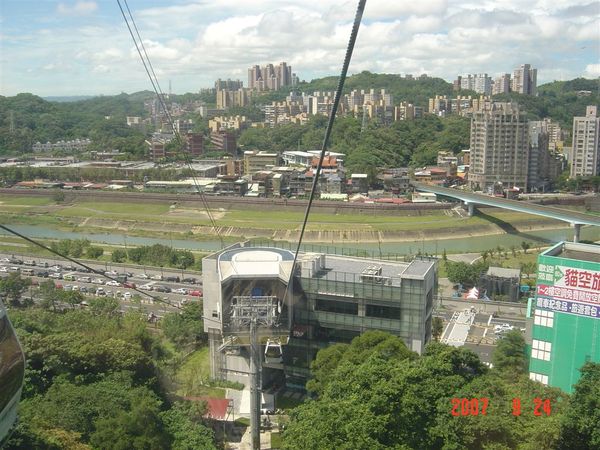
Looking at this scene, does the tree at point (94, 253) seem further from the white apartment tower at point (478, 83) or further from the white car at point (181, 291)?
the white apartment tower at point (478, 83)

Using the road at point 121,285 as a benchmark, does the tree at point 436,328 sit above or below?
above

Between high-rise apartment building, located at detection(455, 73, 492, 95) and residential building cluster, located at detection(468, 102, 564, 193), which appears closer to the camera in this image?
residential building cluster, located at detection(468, 102, 564, 193)

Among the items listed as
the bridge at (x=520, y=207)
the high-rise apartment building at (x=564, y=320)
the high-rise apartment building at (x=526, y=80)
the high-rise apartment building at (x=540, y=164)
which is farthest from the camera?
the high-rise apartment building at (x=526, y=80)

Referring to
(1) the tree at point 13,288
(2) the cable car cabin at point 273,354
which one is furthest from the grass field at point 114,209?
(2) the cable car cabin at point 273,354

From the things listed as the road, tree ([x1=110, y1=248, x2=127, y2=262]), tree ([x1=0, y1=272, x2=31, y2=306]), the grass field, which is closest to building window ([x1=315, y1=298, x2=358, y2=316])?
the road

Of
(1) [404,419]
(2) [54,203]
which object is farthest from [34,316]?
(2) [54,203]

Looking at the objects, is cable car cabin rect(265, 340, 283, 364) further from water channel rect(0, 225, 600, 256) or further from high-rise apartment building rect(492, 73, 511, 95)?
high-rise apartment building rect(492, 73, 511, 95)
